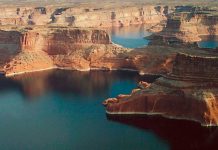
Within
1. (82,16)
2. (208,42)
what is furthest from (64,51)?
(82,16)

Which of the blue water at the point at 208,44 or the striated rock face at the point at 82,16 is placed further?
the striated rock face at the point at 82,16

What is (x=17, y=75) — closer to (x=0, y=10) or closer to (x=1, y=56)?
(x=1, y=56)

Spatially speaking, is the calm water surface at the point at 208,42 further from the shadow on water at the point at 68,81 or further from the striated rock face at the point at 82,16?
the striated rock face at the point at 82,16

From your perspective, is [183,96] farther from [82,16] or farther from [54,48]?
[82,16]

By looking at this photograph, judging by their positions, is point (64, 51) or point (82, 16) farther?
point (82, 16)

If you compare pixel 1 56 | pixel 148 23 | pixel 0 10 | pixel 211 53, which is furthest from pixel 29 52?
pixel 148 23

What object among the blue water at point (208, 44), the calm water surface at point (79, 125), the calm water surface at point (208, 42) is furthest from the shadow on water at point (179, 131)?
the blue water at point (208, 44)

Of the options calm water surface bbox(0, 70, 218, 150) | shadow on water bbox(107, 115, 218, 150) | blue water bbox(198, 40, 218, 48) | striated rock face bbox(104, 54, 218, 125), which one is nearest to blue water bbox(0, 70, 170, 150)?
calm water surface bbox(0, 70, 218, 150)
